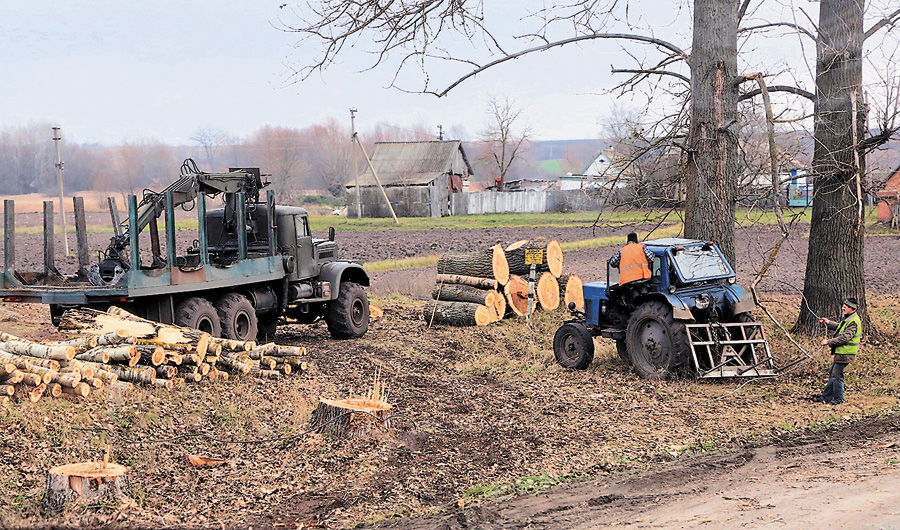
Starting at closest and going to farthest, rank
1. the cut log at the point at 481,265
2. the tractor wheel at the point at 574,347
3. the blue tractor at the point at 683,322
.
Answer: the blue tractor at the point at 683,322, the tractor wheel at the point at 574,347, the cut log at the point at 481,265

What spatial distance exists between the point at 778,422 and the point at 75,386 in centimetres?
759

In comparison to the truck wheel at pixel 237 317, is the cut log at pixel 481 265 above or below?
above

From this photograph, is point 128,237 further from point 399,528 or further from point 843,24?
point 843,24

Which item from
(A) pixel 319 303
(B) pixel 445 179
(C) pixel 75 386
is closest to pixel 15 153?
(B) pixel 445 179

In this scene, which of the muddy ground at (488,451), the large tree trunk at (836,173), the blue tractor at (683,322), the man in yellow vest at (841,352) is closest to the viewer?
the muddy ground at (488,451)

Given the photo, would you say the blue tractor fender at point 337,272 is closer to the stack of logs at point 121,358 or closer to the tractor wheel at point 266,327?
the tractor wheel at point 266,327

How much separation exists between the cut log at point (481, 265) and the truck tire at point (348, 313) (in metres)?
3.19

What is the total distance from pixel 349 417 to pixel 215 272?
4986 mm

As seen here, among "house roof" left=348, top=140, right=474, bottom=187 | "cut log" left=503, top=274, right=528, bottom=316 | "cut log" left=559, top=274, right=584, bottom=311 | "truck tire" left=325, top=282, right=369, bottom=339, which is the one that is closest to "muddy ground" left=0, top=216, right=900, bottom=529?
"truck tire" left=325, top=282, right=369, bottom=339

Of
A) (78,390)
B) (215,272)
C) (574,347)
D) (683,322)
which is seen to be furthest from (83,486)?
(574,347)

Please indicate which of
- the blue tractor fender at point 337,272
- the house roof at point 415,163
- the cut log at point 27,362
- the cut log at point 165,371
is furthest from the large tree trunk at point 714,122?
the house roof at point 415,163

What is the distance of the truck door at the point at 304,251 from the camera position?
A: 14.9 metres

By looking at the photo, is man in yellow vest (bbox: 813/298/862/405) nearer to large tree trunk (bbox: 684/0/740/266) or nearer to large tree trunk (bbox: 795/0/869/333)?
large tree trunk (bbox: 684/0/740/266)

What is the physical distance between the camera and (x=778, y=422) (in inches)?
382
